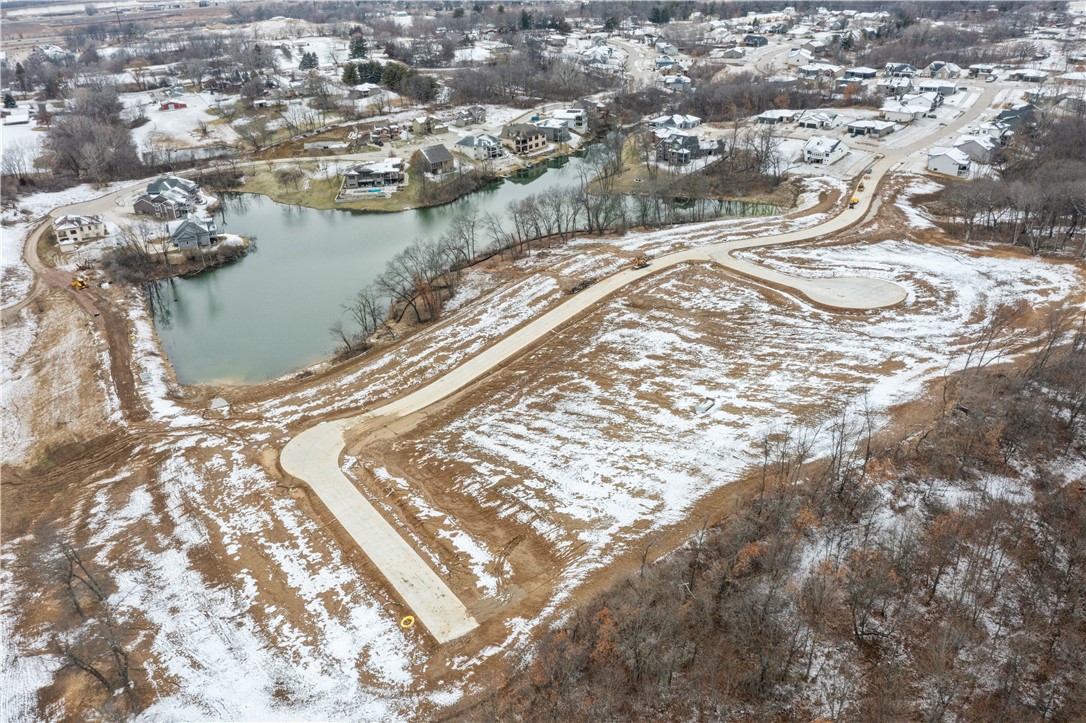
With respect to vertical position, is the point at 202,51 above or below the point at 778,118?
above

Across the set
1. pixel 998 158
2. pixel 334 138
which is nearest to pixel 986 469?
pixel 998 158

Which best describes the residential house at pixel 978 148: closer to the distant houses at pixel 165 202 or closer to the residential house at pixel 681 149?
the residential house at pixel 681 149

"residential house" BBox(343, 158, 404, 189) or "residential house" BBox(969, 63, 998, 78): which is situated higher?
"residential house" BBox(969, 63, 998, 78)

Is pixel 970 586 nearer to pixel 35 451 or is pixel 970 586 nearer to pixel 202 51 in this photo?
pixel 35 451

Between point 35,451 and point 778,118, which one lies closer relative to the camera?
point 35,451

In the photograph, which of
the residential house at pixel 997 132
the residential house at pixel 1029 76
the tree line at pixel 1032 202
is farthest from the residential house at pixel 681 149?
the residential house at pixel 1029 76

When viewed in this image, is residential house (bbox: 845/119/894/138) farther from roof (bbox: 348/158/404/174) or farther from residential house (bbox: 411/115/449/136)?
roof (bbox: 348/158/404/174)

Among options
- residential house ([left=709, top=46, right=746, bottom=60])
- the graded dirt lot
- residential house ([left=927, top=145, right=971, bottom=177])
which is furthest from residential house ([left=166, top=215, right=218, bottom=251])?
residential house ([left=709, top=46, right=746, bottom=60])
